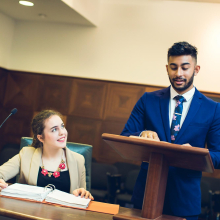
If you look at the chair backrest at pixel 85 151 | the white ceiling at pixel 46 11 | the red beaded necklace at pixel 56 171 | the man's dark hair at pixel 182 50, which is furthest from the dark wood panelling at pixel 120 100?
the man's dark hair at pixel 182 50

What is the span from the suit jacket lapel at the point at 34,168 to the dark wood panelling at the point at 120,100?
123 inches

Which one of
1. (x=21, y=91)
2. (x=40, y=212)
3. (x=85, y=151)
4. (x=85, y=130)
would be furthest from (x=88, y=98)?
(x=40, y=212)

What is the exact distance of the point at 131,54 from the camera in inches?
220

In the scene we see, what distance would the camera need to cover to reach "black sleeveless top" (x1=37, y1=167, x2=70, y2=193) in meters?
2.47

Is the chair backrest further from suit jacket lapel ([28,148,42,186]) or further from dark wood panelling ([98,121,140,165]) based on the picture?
dark wood panelling ([98,121,140,165])

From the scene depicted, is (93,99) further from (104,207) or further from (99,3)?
(104,207)

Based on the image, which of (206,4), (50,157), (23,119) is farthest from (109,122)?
(50,157)

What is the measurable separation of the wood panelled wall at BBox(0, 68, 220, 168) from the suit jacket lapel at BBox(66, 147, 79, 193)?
9.88 feet

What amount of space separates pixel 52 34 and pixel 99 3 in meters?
1.03

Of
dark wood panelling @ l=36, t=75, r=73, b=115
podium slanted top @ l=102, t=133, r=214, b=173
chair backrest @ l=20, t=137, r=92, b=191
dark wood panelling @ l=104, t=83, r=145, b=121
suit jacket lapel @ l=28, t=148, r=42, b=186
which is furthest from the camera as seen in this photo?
dark wood panelling @ l=36, t=75, r=73, b=115

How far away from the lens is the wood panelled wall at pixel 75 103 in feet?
18.5

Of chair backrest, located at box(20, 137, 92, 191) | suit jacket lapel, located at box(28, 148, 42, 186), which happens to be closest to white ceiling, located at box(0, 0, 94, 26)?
chair backrest, located at box(20, 137, 92, 191)

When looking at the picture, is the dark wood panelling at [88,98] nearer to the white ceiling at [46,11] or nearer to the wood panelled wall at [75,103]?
the wood panelled wall at [75,103]

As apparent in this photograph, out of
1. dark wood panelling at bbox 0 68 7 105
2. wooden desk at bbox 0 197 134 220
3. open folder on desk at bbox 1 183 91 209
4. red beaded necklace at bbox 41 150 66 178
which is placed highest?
dark wood panelling at bbox 0 68 7 105
